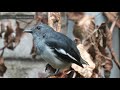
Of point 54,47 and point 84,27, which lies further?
point 84,27

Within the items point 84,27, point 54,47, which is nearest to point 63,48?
point 54,47

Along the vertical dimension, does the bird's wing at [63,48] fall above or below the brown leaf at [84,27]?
below

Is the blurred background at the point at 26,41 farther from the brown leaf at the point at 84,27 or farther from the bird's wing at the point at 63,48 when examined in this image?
the bird's wing at the point at 63,48

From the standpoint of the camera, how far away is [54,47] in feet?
11.8

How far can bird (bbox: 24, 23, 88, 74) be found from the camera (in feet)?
11.7

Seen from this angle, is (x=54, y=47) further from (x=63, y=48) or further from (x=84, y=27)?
(x=84, y=27)

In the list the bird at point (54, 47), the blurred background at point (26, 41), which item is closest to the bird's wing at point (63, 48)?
the bird at point (54, 47)

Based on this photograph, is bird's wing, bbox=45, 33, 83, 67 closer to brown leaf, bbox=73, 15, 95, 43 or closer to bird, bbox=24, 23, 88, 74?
bird, bbox=24, 23, 88, 74

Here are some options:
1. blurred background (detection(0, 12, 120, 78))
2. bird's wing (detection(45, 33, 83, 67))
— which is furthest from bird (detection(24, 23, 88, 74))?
blurred background (detection(0, 12, 120, 78))

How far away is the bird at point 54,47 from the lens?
3.56m

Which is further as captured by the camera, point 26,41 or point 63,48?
point 26,41

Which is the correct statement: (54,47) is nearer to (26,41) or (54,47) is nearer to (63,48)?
(63,48)
